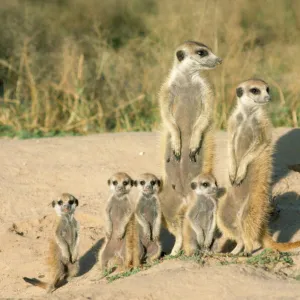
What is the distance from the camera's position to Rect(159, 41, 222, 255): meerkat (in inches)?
215

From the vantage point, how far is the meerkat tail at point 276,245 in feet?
16.6

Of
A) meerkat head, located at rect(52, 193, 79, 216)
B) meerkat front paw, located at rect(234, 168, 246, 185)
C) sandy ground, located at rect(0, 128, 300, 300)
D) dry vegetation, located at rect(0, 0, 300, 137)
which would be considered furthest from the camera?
dry vegetation, located at rect(0, 0, 300, 137)

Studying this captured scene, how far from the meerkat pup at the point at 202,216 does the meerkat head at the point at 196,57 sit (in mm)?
892

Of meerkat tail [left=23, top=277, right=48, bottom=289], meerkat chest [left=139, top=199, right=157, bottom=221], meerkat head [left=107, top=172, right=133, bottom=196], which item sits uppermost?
meerkat head [left=107, top=172, right=133, bottom=196]

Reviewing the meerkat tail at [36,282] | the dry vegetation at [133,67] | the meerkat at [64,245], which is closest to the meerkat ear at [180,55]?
the meerkat at [64,245]

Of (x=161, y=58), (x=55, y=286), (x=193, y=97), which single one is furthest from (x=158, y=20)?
(x=55, y=286)

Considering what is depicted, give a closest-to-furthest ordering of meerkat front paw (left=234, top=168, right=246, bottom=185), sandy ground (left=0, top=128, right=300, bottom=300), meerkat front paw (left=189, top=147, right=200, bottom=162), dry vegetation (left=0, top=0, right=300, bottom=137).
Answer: sandy ground (left=0, top=128, right=300, bottom=300) < meerkat front paw (left=234, top=168, right=246, bottom=185) < meerkat front paw (left=189, top=147, right=200, bottom=162) < dry vegetation (left=0, top=0, right=300, bottom=137)

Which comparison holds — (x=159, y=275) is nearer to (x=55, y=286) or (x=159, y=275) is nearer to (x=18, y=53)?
(x=55, y=286)

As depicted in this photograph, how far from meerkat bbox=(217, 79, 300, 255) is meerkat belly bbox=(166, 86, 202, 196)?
12.0 inches

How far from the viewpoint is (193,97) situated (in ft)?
18.1

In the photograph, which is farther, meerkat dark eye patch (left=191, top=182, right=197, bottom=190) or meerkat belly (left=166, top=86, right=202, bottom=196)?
meerkat belly (left=166, top=86, right=202, bottom=196)

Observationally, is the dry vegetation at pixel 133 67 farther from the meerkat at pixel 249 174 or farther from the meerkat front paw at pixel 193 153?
the meerkat at pixel 249 174

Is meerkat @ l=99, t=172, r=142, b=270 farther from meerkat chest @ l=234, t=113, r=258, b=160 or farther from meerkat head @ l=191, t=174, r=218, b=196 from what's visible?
meerkat chest @ l=234, t=113, r=258, b=160

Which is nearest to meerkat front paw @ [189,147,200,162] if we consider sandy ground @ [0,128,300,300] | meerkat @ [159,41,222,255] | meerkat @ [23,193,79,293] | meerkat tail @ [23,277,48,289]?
meerkat @ [159,41,222,255]
